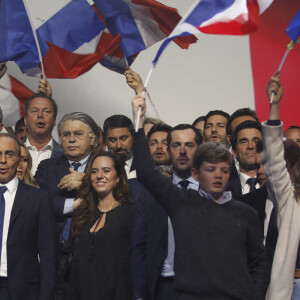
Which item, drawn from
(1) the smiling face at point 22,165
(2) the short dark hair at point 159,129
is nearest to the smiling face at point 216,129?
(2) the short dark hair at point 159,129

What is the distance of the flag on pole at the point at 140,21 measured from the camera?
24.3 ft

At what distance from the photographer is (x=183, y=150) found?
20.7 ft

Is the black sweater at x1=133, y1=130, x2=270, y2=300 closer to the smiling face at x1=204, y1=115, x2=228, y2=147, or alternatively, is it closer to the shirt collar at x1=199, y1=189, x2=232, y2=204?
the shirt collar at x1=199, y1=189, x2=232, y2=204

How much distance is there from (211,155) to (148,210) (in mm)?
956

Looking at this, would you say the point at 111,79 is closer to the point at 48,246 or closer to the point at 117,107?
the point at 117,107

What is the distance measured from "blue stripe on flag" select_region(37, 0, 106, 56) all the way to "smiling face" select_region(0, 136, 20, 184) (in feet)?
6.95

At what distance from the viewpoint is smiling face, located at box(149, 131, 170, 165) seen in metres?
6.90

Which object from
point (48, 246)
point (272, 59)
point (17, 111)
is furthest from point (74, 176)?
point (272, 59)

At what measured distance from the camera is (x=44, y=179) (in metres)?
6.54

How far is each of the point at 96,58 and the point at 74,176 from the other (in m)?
1.72

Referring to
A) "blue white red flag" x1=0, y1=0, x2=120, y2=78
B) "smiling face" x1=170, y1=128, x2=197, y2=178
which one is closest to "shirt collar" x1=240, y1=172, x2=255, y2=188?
"smiling face" x1=170, y1=128, x2=197, y2=178

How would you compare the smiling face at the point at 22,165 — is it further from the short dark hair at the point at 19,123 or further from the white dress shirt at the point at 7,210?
the short dark hair at the point at 19,123

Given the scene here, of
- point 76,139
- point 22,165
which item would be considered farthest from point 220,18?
point 22,165

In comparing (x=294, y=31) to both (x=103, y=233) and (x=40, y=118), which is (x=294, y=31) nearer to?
(x=103, y=233)
